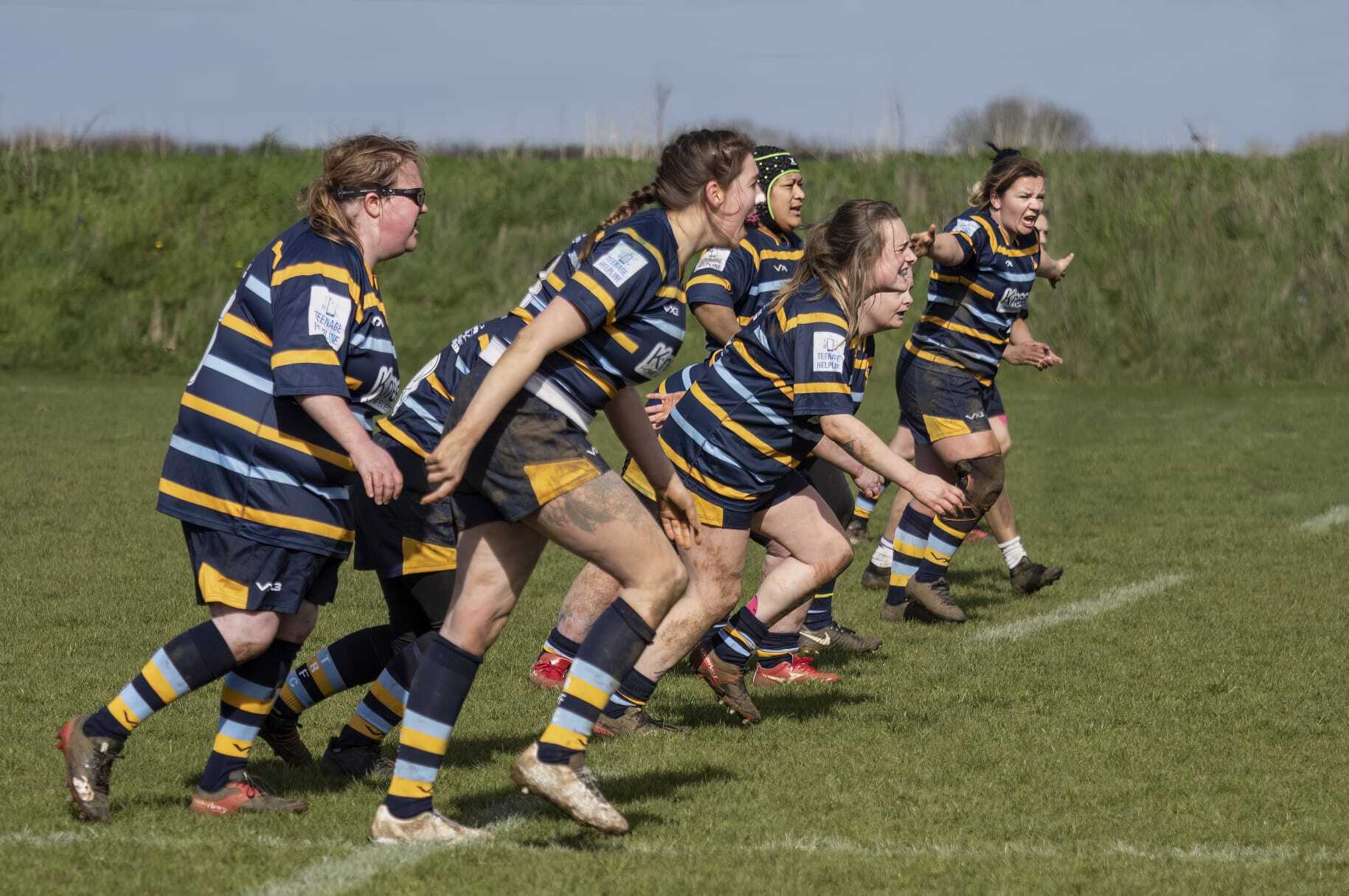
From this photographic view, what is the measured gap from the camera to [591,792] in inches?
→ 167

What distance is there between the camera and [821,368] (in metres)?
5.52

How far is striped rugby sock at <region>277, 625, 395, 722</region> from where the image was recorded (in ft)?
17.1

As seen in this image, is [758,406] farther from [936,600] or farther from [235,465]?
[936,600]

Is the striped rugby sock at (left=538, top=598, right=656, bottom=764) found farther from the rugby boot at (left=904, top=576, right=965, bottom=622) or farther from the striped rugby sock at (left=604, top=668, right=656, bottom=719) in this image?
the rugby boot at (left=904, top=576, right=965, bottom=622)

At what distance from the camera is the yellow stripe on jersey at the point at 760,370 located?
578 centimetres

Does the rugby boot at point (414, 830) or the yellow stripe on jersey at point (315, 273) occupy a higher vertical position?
the yellow stripe on jersey at point (315, 273)

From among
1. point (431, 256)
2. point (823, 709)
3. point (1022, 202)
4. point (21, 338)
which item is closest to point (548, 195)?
point (431, 256)

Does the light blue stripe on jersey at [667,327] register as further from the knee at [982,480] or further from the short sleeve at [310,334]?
the knee at [982,480]

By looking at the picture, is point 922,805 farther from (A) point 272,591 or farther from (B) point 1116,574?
(B) point 1116,574

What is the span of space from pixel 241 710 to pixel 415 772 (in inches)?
27.0

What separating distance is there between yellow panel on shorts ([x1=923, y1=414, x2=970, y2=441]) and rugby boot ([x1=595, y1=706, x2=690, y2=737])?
8.99ft

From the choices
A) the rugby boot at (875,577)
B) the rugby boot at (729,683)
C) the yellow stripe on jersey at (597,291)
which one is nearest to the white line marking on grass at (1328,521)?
the rugby boot at (875,577)

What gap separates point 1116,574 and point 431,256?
15.1 meters

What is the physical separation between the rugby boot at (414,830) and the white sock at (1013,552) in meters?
4.93
